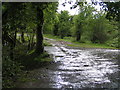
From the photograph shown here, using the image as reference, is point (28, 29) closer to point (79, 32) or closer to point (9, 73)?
point (9, 73)

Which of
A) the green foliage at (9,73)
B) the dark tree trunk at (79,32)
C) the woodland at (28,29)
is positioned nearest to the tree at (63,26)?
the dark tree trunk at (79,32)

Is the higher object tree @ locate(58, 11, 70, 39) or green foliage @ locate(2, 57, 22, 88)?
tree @ locate(58, 11, 70, 39)

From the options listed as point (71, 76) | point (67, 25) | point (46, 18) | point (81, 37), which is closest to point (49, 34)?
point (67, 25)

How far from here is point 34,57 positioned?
10.8 meters

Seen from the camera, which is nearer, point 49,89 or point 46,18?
point 49,89

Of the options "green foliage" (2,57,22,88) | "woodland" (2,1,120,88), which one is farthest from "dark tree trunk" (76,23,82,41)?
"green foliage" (2,57,22,88)

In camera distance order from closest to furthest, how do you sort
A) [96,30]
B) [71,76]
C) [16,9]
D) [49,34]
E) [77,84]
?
[16,9], [77,84], [71,76], [96,30], [49,34]

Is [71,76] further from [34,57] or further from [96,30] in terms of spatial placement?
[96,30]

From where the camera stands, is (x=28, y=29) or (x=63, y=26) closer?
(x=28, y=29)

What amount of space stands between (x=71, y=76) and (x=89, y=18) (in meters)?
23.5

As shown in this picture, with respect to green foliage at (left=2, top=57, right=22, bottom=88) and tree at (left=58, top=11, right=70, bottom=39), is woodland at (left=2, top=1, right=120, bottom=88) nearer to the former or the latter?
green foliage at (left=2, top=57, right=22, bottom=88)

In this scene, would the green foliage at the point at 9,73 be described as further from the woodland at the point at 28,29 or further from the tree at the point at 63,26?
the tree at the point at 63,26

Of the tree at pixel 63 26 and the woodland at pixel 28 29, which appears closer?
the woodland at pixel 28 29

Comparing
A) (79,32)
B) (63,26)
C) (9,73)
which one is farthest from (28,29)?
(63,26)
